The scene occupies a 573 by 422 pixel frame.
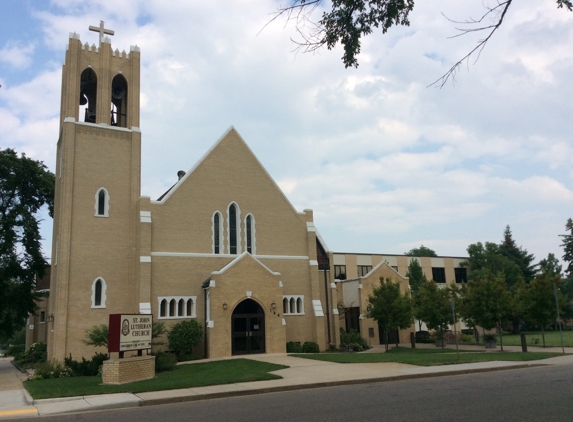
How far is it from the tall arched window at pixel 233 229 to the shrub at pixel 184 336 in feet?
18.4

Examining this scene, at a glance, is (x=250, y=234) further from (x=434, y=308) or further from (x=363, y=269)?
(x=363, y=269)

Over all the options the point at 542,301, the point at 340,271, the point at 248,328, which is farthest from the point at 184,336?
the point at 340,271

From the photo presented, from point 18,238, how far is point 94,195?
7.85m

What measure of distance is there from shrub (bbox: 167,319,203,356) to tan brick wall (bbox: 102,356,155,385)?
7403 millimetres

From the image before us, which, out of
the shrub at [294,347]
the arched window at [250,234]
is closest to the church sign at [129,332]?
the arched window at [250,234]

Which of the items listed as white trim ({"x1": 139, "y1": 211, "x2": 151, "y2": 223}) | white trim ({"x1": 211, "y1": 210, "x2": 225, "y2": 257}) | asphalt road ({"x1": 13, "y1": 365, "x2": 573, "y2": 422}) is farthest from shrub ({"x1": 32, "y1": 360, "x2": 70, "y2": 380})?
asphalt road ({"x1": 13, "y1": 365, "x2": 573, "y2": 422})

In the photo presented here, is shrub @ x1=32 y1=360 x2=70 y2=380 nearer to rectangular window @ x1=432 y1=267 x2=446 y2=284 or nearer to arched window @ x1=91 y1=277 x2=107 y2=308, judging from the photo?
arched window @ x1=91 y1=277 x2=107 y2=308

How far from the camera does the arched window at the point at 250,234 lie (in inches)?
1232

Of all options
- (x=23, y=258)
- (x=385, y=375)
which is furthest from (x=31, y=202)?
(x=385, y=375)

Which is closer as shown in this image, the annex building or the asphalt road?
the asphalt road

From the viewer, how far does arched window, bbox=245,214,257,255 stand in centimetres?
3128

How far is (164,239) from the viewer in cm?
2872

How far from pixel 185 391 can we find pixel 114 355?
15.4 feet

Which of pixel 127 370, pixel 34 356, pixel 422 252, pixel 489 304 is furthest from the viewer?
pixel 422 252
